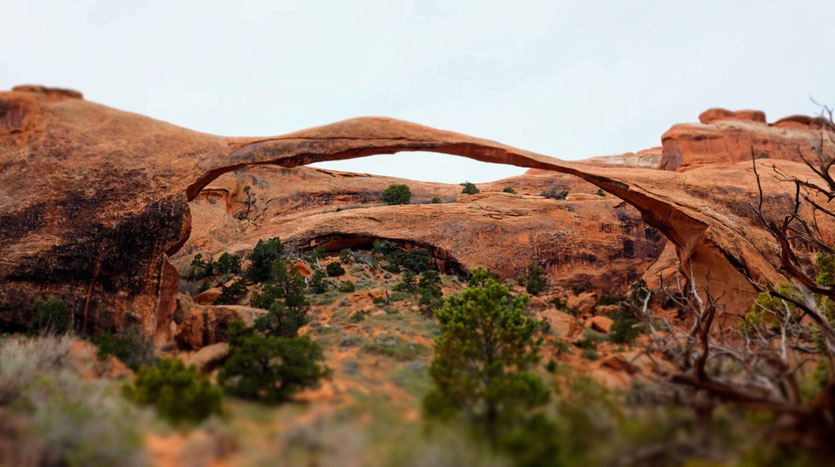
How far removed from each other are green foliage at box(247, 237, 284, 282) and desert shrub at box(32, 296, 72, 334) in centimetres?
1132

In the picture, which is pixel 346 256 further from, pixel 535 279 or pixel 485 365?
pixel 485 365

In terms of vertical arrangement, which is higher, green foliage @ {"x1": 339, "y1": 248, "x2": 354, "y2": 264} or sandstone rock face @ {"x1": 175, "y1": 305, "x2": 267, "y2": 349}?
sandstone rock face @ {"x1": 175, "y1": 305, "x2": 267, "y2": 349}

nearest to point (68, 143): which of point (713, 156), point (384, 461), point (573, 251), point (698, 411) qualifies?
point (384, 461)

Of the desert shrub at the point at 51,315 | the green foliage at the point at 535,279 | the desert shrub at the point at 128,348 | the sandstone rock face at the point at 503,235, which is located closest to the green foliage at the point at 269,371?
the desert shrub at the point at 128,348

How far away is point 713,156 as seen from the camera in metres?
36.6

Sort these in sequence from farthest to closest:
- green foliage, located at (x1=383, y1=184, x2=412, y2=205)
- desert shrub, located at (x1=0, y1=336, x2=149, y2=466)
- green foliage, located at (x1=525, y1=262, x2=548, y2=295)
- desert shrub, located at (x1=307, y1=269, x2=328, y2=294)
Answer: green foliage, located at (x1=383, y1=184, x2=412, y2=205)
green foliage, located at (x1=525, y1=262, x2=548, y2=295)
desert shrub, located at (x1=307, y1=269, x2=328, y2=294)
desert shrub, located at (x1=0, y1=336, x2=149, y2=466)

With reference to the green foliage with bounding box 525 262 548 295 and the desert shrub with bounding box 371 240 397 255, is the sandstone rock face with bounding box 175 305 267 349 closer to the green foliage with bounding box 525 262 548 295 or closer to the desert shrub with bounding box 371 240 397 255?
the desert shrub with bounding box 371 240 397 255

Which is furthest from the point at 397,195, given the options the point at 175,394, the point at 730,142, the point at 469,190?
the point at 175,394

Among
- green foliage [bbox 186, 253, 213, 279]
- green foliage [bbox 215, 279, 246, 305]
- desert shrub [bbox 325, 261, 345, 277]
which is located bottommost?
green foliage [bbox 186, 253, 213, 279]

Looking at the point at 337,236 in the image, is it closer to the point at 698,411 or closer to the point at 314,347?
the point at 314,347

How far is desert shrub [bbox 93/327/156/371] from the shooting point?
9.69m

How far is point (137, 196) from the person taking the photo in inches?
462

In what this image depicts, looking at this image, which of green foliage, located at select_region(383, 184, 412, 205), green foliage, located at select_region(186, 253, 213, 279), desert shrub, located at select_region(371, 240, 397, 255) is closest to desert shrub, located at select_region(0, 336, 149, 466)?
green foliage, located at select_region(186, 253, 213, 279)

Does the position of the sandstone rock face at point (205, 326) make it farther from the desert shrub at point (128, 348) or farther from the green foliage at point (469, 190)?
the green foliage at point (469, 190)
